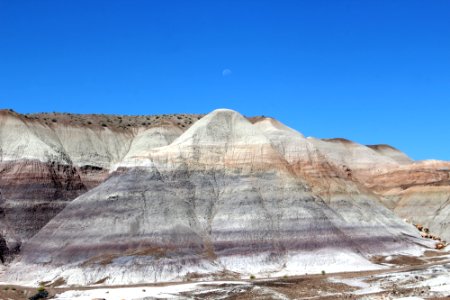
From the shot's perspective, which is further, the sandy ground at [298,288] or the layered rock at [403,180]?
the layered rock at [403,180]

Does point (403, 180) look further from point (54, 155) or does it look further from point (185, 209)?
point (54, 155)

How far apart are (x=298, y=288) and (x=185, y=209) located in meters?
18.5

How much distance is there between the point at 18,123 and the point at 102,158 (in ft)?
39.1

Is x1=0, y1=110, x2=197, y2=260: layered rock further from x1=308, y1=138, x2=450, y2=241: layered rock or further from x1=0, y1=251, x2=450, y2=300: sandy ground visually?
x1=308, y1=138, x2=450, y2=241: layered rock

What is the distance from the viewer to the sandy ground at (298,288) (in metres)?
46.9

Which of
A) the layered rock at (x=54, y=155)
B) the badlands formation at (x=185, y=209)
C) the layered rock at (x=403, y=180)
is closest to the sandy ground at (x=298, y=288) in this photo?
the badlands formation at (x=185, y=209)

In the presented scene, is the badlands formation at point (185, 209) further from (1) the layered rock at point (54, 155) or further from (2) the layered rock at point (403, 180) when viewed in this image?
(2) the layered rock at point (403, 180)

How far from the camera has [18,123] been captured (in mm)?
84750

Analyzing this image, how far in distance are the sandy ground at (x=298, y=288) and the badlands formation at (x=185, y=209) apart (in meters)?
3.55

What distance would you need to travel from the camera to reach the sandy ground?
46.9 meters

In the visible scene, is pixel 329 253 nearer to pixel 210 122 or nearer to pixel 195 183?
pixel 195 183

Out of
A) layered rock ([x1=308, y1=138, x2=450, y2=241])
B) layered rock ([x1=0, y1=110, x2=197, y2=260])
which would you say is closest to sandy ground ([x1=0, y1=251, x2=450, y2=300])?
layered rock ([x1=0, y1=110, x2=197, y2=260])

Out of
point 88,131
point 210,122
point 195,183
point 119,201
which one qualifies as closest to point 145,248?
point 119,201

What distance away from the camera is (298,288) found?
51.1 meters
